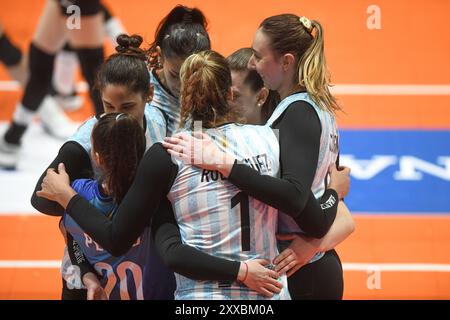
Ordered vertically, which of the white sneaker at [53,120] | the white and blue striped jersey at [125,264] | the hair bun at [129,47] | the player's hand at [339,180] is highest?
the hair bun at [129,47]

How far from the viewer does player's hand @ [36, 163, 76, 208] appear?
9.13 ft

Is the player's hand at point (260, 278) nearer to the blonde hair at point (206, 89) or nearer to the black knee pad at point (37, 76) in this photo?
the blonde hair at point (206, 89)

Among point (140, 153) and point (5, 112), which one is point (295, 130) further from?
point (5, 112)

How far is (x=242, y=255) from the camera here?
2.67 metres

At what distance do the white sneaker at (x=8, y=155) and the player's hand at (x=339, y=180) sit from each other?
363 cm

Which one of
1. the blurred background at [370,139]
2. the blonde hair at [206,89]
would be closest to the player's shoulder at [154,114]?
the blonde hair at [206,89]

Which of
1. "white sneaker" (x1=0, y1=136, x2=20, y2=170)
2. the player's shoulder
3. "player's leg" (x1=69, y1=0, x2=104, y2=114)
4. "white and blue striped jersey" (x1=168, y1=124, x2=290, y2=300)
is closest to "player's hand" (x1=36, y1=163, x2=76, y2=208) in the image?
"white and blue striped jersey" (x1=168, y1=124, x2=290, y2=300)

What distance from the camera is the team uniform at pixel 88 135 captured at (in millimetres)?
2973

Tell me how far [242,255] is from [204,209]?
0.67 feet

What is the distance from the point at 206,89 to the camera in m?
2.64

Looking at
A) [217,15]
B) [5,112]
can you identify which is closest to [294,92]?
[5,112]

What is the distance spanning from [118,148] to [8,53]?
432cm

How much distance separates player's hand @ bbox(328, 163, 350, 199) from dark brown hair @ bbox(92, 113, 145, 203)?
76cm

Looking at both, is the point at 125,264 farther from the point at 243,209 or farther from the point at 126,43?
the point at 126,43
